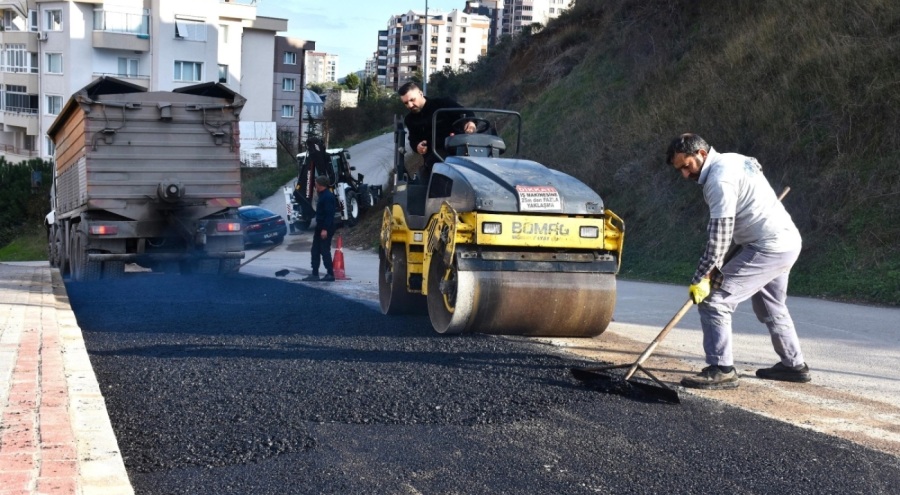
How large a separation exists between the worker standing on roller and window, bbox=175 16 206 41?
54.9m

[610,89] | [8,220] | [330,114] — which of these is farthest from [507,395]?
[330,114]

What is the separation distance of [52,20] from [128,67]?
5134mm

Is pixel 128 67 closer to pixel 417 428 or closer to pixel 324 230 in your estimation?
pixel 324 230

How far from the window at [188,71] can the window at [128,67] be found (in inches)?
92.0

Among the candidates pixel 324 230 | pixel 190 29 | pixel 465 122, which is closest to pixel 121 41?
pixel 190 29

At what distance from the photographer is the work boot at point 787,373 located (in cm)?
717

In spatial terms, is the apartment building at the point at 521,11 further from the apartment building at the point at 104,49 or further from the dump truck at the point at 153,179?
the dump truck at the point at 153,179

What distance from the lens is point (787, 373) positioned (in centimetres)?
720

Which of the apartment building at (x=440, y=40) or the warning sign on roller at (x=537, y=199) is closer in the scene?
the warning sign on roller at (x=537, y=199)

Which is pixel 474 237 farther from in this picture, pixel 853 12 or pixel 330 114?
pixel 330 114

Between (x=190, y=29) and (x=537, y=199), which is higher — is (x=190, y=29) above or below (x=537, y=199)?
above

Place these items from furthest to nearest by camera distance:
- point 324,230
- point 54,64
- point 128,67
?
point 54,64 → point 128,67 → point 324,230

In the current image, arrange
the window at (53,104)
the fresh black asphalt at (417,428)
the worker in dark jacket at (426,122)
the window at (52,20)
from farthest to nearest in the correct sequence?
1. the window at (53,104)
2. the window at (52,20)
3. the worker in dark jacket at (426,122)
4. the fresh black asphalt at (417,428)

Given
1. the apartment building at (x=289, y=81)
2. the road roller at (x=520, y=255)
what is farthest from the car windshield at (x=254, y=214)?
the apartment building at (x=289, y=81)
